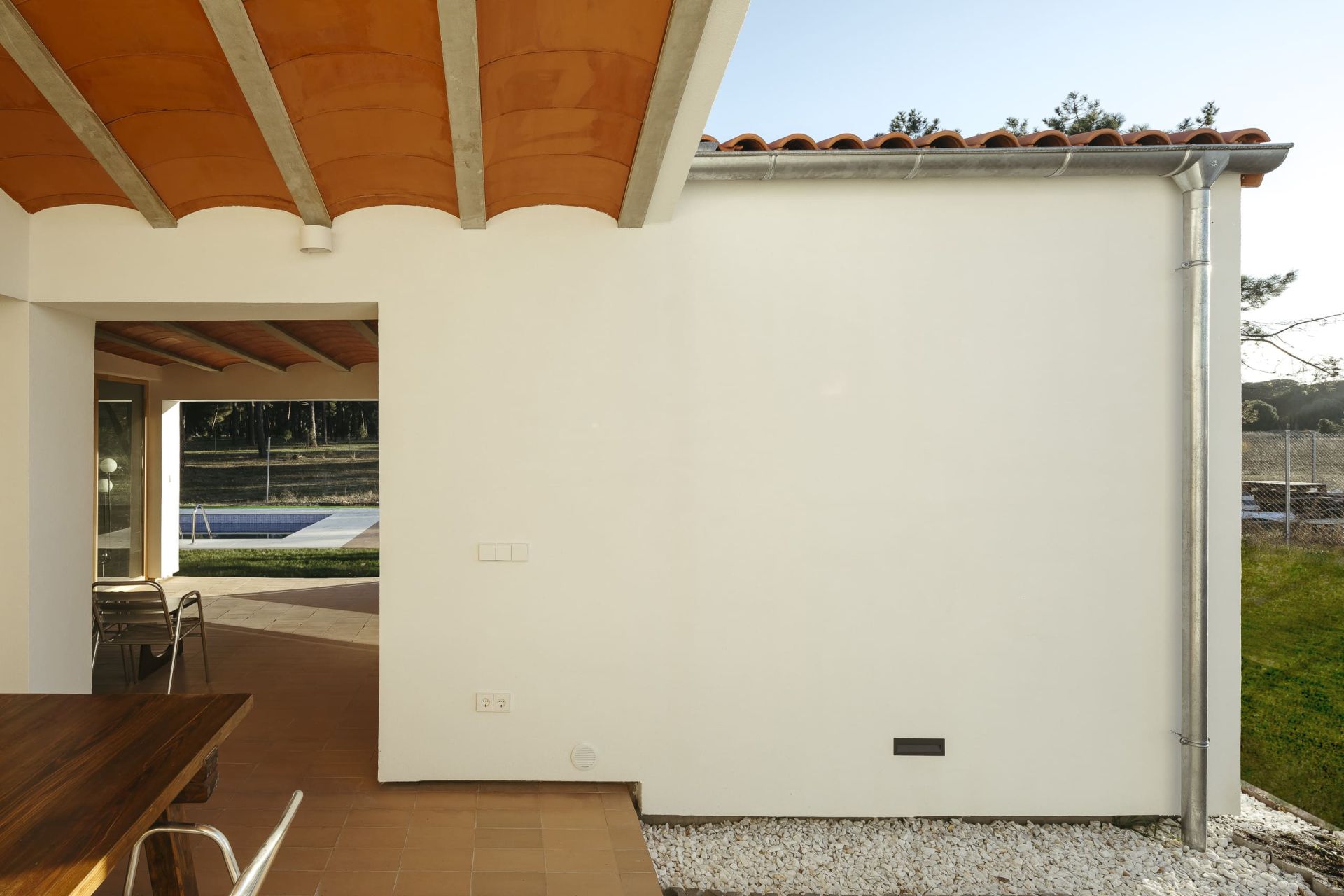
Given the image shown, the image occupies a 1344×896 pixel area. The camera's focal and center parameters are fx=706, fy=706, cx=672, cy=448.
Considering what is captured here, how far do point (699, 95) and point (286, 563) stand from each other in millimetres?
14247

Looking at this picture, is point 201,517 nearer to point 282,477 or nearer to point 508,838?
point 282,477

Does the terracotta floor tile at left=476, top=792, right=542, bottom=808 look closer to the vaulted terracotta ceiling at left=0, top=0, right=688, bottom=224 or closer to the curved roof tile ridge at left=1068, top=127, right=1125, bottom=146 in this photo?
the vaulted terracotta ceiling at left=0, top=0, right=688, bottom=224

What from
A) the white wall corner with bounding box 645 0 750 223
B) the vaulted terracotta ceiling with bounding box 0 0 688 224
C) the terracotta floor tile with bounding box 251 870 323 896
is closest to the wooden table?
the terracotta floor tile with bounding box 251 870 323 896

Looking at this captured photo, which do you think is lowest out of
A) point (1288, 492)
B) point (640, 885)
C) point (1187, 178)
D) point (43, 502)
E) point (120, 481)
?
point (640, 885)

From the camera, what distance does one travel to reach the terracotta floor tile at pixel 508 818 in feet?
11.1

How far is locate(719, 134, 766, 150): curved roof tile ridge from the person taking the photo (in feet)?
11.8

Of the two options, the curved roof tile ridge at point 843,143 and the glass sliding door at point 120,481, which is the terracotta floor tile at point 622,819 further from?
the glass sliding door at point 120,481

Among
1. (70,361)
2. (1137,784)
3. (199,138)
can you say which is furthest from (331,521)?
(1137,784)

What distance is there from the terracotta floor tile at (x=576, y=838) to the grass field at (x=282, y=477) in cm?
2235

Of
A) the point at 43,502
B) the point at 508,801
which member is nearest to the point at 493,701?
the point at 508,801

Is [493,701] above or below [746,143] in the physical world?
below

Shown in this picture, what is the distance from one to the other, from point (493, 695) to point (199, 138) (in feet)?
9.61

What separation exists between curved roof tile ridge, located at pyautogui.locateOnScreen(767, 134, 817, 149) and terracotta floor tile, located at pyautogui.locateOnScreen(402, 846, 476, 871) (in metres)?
3.68

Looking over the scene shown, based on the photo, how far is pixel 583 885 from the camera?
2.97 metres
